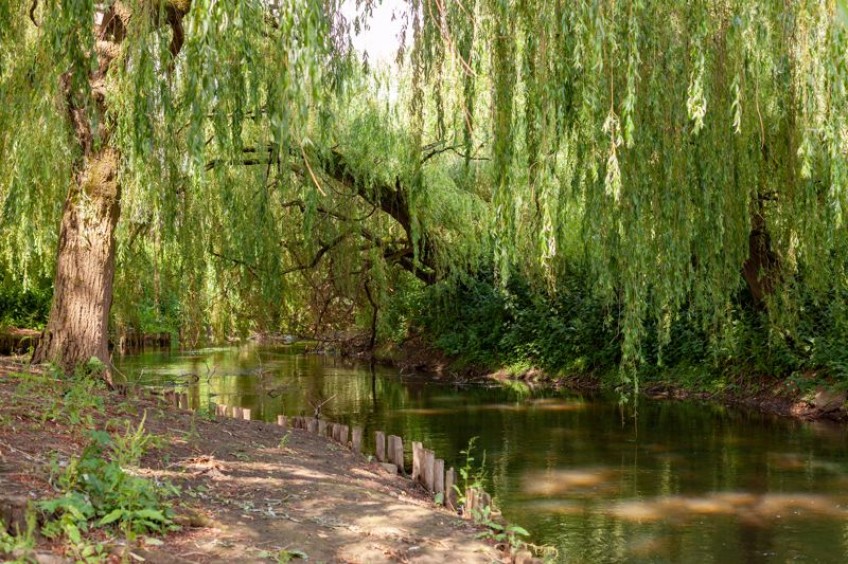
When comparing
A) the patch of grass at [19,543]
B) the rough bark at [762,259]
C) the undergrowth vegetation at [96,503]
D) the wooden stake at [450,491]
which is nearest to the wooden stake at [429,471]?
the wooden stake at [450,491]

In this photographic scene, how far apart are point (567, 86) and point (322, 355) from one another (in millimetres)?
15430

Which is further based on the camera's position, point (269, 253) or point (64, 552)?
point (269, 253)

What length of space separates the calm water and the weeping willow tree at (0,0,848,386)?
1.44 metres

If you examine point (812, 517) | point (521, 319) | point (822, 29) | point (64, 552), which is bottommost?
point (812, 517)

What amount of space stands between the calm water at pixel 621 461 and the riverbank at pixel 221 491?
4.26 feet

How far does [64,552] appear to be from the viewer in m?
3.30

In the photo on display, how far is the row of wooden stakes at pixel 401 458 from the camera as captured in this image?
577 cm

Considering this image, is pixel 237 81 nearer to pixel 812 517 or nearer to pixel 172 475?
pixel 172 475

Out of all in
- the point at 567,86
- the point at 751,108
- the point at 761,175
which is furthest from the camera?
the point at 761,175

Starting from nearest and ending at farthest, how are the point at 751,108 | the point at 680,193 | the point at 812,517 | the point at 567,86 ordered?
1. the point at 567,86
2. the point at 680,193
3. the point at 751,108
4. the point at 812,517

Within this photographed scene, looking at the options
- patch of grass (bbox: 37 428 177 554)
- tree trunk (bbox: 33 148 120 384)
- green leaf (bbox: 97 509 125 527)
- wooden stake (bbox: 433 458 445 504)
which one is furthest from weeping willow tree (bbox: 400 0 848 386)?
tree trunk (bbox: 33 148 120 384)

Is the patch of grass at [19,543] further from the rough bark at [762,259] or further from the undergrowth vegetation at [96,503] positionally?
the rough bark at [762,259]

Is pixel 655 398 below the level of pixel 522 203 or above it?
below

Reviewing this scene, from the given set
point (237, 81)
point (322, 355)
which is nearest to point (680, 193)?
point (237, 81)
